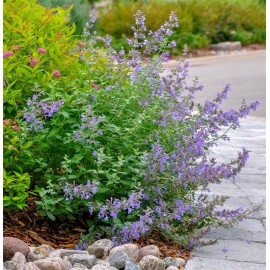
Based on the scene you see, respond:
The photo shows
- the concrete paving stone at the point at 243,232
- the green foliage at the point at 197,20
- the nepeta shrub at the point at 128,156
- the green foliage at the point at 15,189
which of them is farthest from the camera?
the green foliage at the point at 197,20

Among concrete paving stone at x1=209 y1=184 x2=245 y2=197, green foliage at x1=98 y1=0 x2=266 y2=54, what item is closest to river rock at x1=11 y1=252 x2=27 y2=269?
concrete paving stone at x1=209 y1=184 x2=245 y2=197

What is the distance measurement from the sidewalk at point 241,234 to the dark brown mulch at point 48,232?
17cm

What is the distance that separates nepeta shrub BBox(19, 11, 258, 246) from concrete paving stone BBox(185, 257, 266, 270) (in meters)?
0.16

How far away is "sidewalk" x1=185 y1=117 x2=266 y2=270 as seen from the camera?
13.6 ft

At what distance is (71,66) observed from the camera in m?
5.18

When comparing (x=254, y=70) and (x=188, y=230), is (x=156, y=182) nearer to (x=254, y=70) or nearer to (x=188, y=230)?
(x=188, y=230)

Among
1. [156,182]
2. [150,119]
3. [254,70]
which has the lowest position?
[254,70]

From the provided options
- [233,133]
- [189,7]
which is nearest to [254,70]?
[189,7]

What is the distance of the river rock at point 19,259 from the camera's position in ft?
12.2

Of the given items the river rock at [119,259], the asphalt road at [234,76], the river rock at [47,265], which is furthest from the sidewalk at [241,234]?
the asphalt road at [234,76]

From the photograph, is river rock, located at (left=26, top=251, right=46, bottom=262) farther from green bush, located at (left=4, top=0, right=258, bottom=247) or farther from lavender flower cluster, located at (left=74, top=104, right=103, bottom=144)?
lavender flower cluster, located at (left=74, top=104, right=103, bottom=144)

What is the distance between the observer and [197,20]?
1994 cm

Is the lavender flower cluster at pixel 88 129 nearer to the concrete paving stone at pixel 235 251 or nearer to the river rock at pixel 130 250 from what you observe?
the river rock at pixel 130 250

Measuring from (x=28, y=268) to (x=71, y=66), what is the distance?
6.49 ft
